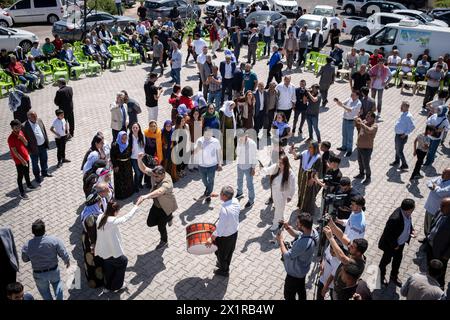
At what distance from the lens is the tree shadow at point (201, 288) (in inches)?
257

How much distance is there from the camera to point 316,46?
66.0 feet

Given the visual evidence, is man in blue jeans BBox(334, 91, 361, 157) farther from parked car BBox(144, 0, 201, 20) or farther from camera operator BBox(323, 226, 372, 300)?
parked car BBox(144, 0, 201, 20)

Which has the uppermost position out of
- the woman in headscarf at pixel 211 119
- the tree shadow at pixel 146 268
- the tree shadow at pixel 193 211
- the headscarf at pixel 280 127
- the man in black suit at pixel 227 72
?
the man in black suit at pixel 227 72

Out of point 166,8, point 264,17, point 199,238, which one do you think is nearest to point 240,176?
point 199,238

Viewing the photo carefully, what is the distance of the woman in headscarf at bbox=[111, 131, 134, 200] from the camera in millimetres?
8516

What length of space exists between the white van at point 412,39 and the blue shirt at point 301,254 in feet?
49.9

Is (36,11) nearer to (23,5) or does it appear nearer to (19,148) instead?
(23,5)

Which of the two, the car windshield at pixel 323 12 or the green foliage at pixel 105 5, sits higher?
the green foliage at pixel 105 5

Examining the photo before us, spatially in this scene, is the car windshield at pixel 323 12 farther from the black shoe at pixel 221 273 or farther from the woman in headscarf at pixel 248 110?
the black shoe at pixel 221 273

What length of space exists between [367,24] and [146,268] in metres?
20.7

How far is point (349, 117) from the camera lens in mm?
10758

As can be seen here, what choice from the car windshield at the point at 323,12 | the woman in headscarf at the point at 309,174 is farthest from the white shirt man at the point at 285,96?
the car windshield at the point at 323,12
